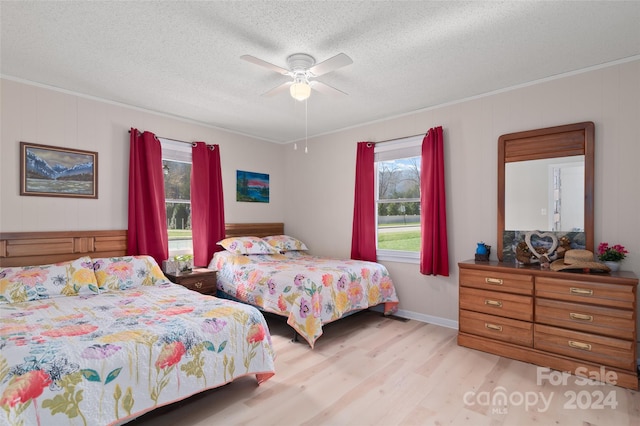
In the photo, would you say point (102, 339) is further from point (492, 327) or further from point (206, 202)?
point (492, 327)

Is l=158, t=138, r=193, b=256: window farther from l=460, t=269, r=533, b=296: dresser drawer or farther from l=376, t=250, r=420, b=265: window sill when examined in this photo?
l=460, t=269, r=533, b=296: dresser drawer

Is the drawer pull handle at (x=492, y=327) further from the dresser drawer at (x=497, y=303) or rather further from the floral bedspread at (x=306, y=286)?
the floral bedspread at (x=306, y=286)

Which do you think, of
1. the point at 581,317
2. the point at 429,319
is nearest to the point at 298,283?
the point at 429,319

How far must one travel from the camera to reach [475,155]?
11.8 feet

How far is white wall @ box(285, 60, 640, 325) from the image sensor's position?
279cm

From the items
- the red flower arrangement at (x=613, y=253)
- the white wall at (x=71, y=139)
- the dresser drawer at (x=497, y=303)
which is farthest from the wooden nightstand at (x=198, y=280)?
the red flower arrangement at (x=613, y=253)

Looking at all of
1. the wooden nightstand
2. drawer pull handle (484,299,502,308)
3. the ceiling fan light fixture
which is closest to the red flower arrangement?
drawer pull handle (484,299,502,308)

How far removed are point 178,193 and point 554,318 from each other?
14.1ft

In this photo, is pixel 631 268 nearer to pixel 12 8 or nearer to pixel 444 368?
pixel 444 368

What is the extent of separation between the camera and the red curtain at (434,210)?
374 cm

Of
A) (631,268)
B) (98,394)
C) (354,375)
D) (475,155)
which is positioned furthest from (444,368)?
(98,394)

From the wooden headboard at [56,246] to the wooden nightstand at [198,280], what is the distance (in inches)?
27.2

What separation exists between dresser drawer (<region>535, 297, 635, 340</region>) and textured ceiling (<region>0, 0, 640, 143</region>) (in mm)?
2039

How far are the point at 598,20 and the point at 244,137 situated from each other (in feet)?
13.7
